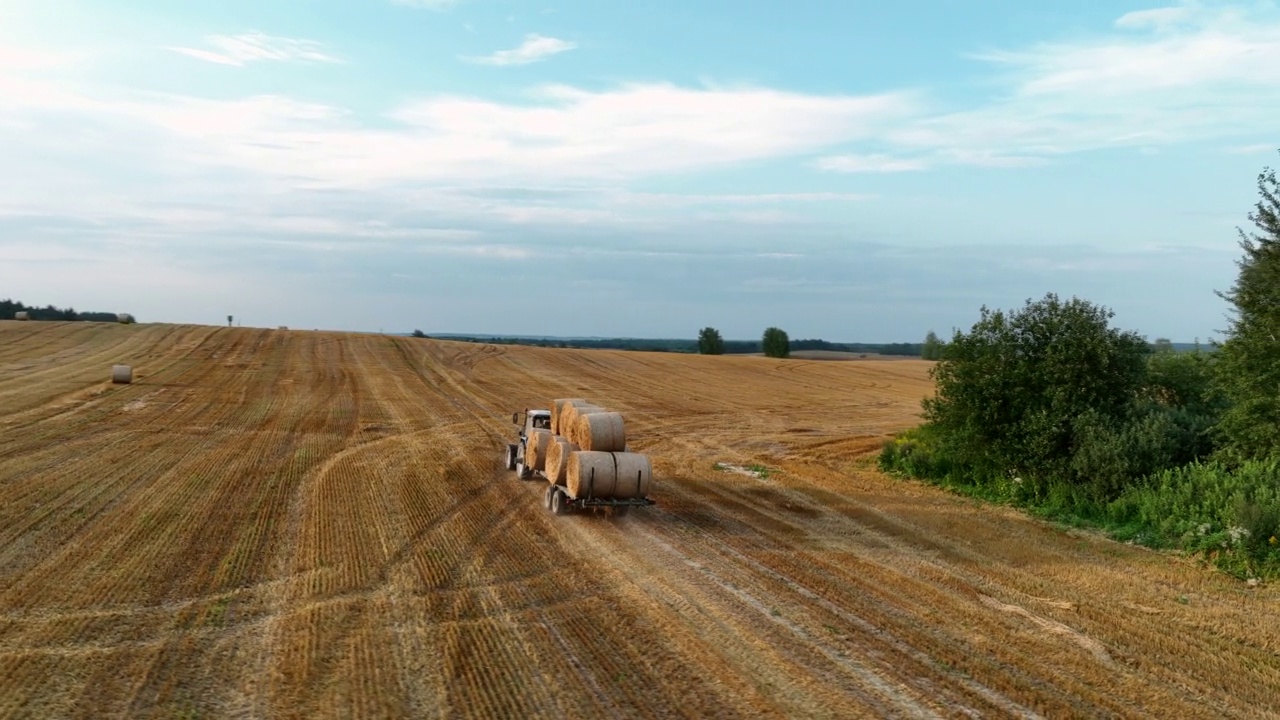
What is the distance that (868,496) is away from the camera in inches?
645

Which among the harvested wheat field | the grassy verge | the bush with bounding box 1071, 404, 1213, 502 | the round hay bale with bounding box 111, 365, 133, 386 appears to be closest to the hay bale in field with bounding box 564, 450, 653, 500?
the harvested wheat field

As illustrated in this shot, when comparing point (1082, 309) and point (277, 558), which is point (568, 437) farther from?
point (1082, 309)

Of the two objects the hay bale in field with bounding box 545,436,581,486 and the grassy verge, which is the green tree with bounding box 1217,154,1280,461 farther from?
the hay bale in field with bounding box 545,436,581,486

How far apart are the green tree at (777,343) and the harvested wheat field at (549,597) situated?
5687 cm

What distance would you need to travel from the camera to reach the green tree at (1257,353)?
1366 cm

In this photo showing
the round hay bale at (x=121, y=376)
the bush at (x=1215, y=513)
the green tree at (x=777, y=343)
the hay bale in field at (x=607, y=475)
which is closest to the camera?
the bush at (x=1215, y=513)

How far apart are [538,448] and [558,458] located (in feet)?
5.98

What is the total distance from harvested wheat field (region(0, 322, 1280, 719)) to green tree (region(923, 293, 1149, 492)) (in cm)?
143

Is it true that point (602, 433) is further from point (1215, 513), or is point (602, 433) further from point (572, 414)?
point (1215, 513)

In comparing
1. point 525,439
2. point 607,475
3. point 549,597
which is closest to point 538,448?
point 525,439

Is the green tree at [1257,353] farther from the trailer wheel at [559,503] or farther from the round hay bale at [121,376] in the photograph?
the round hay bale at [121,376]

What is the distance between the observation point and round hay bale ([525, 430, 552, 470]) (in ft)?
52.9

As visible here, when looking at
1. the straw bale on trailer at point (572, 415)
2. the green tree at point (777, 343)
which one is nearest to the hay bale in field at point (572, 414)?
the straw bale on trailer at point (572, 415)

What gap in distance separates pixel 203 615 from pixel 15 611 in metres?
1.78
